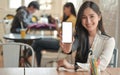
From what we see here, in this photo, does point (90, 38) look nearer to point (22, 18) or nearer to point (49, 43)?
point (49, 43)

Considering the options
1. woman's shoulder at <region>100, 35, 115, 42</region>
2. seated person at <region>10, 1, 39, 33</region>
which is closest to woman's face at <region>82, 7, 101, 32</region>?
woman's shoulder at <region>100, 35, 115, 42</region>

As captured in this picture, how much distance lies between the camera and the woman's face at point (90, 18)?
86.0 inches

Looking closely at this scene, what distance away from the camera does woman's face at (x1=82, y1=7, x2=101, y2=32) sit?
218 cm

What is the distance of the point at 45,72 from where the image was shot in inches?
74.5

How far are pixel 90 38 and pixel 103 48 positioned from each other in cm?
19

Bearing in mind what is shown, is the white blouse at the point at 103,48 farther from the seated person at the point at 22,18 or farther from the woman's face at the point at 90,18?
the seated person at the point at 22,18

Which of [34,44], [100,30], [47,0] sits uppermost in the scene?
[47,0]

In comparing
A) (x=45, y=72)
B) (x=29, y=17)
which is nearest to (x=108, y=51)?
(x=45, y=72)

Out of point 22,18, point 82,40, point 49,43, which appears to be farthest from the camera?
point 22,18

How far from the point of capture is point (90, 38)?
229cm

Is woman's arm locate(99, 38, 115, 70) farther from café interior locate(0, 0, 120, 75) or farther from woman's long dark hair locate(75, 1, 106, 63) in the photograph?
woman's long dark hair locate(75, 1, 106, 63)

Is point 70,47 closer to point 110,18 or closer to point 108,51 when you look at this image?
point 108,51

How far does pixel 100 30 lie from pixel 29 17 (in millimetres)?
3458

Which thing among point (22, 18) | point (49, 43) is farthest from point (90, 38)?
point (22, 18)
